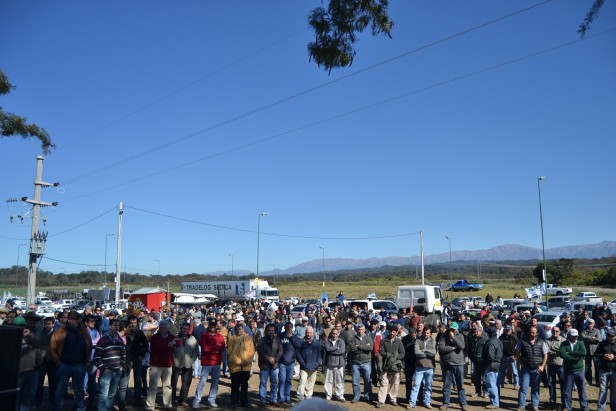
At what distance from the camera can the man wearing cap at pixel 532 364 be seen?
10.1m

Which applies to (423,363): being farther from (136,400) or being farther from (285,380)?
(136,400)

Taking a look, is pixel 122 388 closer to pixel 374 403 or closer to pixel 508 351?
pixel 374 403

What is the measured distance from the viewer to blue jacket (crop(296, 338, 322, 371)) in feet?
34.9

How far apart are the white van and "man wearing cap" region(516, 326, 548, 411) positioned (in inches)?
698

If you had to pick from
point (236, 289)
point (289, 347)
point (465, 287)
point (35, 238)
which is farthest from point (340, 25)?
point (465, 287)

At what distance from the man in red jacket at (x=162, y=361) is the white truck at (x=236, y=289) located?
117 feet

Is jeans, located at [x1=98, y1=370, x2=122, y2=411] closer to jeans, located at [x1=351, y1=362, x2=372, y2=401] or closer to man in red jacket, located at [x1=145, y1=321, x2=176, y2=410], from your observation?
man in red jacket, located at [x1=145, y1=321, x2=176, y2=410]

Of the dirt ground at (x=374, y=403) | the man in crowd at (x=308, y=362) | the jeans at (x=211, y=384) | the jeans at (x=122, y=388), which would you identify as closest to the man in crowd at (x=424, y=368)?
the dirt ground at (x=374, y=403)

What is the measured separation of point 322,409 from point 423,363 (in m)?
8.28

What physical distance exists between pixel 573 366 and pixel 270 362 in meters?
5.90

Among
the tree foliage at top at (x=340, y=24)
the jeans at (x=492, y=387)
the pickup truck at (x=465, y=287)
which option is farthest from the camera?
the pickup truck at (x=465, y=287)

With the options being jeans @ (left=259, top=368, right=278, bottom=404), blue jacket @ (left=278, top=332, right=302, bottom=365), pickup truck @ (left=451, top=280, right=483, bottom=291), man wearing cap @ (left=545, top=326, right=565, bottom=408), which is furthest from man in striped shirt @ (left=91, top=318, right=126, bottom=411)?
pickup truck @ (left=451, top=280, right=483, bottom=291)

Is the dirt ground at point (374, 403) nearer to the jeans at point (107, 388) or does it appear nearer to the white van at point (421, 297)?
the jeans at point (107, 388)

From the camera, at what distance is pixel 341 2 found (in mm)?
7145
